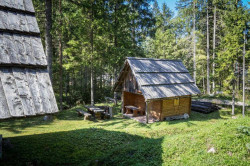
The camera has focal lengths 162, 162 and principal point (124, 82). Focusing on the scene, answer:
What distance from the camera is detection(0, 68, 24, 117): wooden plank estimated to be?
7.32 ft

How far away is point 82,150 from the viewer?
7527mm

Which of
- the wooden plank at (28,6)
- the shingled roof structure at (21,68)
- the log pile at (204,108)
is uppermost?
the wooden plank at (28,6)

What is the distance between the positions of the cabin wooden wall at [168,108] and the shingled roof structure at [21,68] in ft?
41.0

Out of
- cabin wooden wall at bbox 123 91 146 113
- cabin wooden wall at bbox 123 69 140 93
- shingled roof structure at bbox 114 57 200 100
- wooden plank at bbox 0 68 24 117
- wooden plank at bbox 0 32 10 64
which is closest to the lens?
wooden plank at bbox 0 68 24 117

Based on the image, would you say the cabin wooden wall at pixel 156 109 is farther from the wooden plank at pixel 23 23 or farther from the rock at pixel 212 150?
the wooden plank at pixel 23 23

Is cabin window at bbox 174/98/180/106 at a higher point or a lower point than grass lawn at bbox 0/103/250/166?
higher

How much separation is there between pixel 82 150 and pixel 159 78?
31.6 feet

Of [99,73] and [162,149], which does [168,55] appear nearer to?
[99,73]

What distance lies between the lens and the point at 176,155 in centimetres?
589

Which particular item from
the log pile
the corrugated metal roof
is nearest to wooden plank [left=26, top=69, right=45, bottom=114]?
the corrugated metal roof

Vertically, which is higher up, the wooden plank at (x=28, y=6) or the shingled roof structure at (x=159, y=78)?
the wooden plank at (x=28, y=6)

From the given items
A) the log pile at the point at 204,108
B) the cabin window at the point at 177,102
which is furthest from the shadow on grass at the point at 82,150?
the log pile at the point at 204,108

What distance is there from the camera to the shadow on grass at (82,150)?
241 inches

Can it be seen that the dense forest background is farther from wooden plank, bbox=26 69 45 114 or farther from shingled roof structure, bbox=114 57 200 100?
wooden plank, bbox=26 69 45 114
